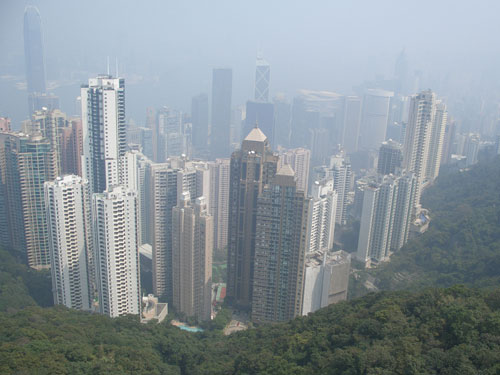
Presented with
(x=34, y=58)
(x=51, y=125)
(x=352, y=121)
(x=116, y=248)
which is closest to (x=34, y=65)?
(x=34, y=58)

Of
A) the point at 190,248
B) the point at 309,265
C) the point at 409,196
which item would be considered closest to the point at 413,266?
the point at 409,196

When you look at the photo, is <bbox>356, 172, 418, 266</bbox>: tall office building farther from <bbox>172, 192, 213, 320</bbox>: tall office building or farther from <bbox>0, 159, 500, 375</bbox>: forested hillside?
<bbox>172, 192, 213, 320</bbox>: tall office building

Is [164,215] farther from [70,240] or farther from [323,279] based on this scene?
[323,279]

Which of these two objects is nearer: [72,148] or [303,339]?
[303,339]

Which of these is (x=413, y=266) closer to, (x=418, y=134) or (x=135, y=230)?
(x=418, y=134)

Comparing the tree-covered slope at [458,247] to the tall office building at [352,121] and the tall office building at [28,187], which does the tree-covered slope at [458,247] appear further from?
→ the tall office building at [28,187]

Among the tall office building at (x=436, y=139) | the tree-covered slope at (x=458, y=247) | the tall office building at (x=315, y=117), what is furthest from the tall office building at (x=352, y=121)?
the tree-covered slope at (x=458, y=247)
